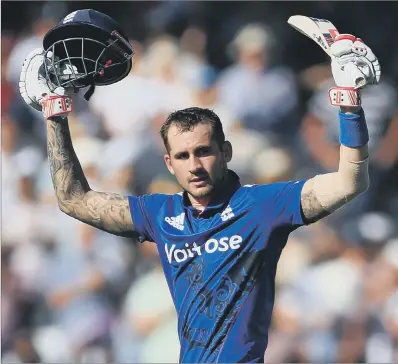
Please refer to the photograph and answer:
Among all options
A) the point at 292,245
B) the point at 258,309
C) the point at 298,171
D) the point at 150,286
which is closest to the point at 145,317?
the point at 150,286

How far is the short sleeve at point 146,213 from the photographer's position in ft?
9.96

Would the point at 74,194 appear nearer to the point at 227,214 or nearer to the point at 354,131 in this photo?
the point at 227,214

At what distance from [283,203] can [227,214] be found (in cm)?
21

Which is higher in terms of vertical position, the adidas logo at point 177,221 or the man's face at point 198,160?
the man's face at point 198,160

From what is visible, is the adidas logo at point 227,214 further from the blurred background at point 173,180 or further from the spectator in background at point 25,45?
the spectator in background at point 25,45

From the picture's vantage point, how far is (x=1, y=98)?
5656 millimetres

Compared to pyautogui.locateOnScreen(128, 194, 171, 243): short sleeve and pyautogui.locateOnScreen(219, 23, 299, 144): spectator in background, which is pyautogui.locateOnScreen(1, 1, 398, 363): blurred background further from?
pyautogui.locateOnScreen(128, 194, 171, 243): short sleeve

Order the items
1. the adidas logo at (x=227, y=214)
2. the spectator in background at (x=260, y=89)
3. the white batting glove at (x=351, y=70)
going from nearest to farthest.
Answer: the white batting glove at (x=351, y=70) < the adidas logo at (x=227, y=214) < the spectator in background at (x=260, y=89)

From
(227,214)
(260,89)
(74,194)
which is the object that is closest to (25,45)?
(260,89)

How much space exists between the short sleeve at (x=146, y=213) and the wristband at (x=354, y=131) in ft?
2.62

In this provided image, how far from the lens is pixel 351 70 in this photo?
8.56 ft

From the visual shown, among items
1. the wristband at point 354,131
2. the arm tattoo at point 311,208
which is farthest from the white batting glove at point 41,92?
the wristband at point 354,131

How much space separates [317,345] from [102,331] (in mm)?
1402

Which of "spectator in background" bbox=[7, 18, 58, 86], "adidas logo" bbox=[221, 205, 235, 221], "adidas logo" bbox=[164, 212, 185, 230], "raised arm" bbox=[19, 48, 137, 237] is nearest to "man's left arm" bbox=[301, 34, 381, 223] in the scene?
"adidas logo" bbox=[221, 205, 235, 221]
